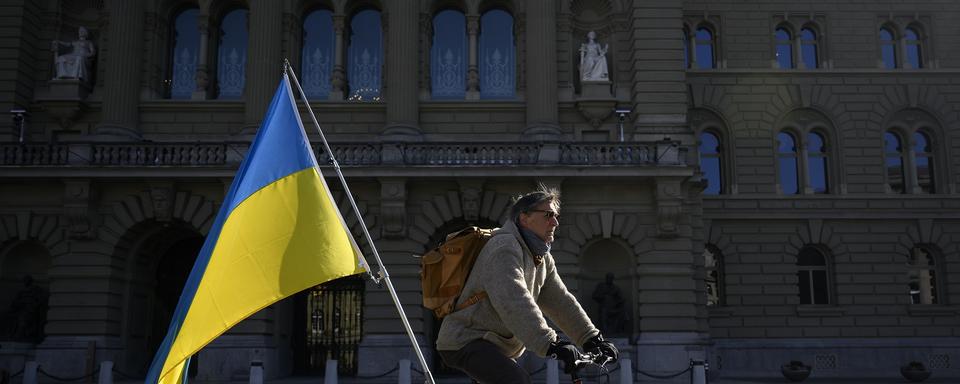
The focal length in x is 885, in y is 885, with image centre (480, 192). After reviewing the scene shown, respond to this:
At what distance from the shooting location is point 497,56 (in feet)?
92.9

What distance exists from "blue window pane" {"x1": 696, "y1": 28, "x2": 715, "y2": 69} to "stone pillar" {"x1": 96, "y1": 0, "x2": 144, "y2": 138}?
1903 centimetres

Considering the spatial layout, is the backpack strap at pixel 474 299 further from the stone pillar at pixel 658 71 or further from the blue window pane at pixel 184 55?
the blue window pane at pixel 184 55

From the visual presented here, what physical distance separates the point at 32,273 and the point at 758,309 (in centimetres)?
2298

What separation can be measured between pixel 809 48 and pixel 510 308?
30.2 meters

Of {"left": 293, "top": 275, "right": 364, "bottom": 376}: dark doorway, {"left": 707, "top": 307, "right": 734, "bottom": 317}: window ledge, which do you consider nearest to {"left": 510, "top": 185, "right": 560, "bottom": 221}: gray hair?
{"left": 293, "top": 275, "right": 364, "bottom": 376}: dark doorway

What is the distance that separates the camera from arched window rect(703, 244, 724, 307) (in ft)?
99.6

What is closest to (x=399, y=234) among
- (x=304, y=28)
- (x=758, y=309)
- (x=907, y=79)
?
(x=304, y=28)

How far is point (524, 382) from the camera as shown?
5.07 metres

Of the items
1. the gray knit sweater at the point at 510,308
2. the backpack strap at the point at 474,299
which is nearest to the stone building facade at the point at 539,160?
the gray knit sweater at the point at 510,308

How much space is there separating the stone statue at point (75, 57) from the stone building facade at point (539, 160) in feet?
0.60

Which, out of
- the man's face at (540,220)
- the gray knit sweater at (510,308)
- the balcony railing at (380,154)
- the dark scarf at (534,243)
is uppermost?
the balcony railing at (380,154)

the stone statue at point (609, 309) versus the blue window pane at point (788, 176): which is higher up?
the blue window pane at point (788, 176)

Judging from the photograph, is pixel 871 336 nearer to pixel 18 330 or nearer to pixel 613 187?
pixel 613 187

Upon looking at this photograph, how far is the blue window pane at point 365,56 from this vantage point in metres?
27.9
